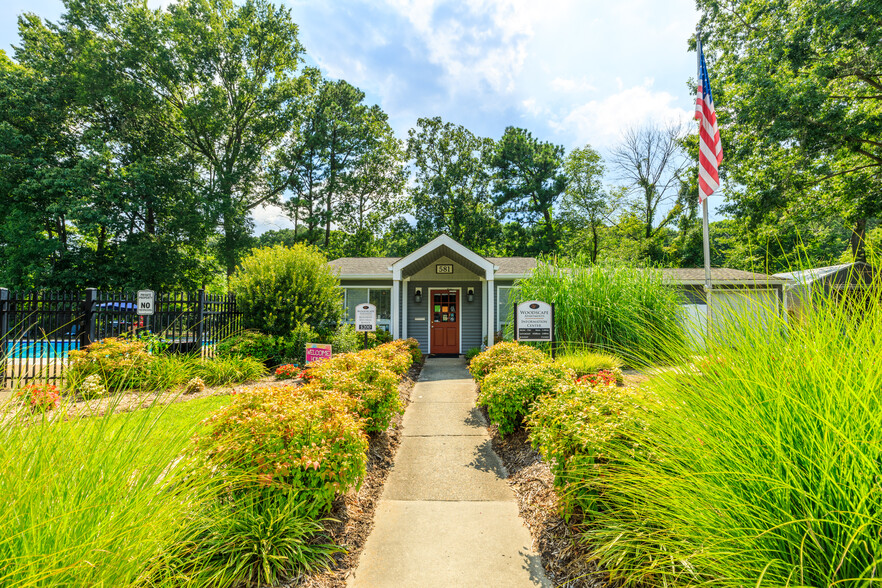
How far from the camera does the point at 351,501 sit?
291cm

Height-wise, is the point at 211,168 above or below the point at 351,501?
above

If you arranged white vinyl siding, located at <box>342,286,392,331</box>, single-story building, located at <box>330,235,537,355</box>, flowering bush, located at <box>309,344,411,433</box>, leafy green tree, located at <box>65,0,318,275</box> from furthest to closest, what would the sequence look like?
1. leafy green tree, located at <box>65,0,318,275</box>
2. white vinyl siding, located at <box>342,286,392,331</box>
3. single-story building, located at <box>330,235,537,355</box>
4. flowering bush, located at <box>309,344,411,433</box>

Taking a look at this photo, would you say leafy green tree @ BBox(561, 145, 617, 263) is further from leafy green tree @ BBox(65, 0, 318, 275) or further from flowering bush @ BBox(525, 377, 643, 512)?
flowering bush @ BBox(525, 377, 643, 512)

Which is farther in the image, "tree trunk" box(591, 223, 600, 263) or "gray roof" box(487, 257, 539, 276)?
"tree trunk" box(591, 223, 600, 263)

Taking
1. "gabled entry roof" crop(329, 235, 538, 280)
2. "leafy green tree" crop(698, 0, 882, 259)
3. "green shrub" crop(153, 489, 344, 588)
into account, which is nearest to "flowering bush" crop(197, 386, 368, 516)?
"green shrub" crop(153, 489, 344, 588)

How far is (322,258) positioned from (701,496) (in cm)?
874

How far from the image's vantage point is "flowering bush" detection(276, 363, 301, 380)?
6.45 m

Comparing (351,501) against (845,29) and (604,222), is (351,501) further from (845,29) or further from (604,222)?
(604,222)

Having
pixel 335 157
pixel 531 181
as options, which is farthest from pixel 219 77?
pixel 531 181

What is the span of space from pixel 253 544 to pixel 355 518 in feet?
2.91

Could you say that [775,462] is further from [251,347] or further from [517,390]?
[251,347]

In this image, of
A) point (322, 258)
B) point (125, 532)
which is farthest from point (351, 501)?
point (322, 258)

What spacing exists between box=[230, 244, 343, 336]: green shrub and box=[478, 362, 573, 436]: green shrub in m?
5.48

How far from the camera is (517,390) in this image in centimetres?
400
